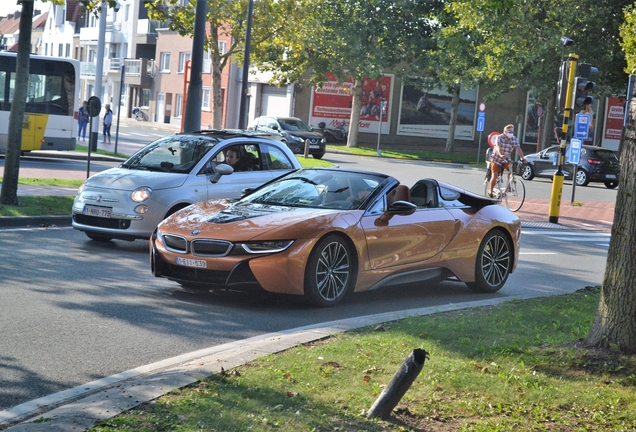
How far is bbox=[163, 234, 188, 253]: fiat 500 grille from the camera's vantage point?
30.6 feet

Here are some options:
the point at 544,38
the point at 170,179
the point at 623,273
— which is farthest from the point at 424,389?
the point at 544,38

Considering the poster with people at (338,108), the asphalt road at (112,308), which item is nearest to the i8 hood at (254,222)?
the asphalt road at (112,308)

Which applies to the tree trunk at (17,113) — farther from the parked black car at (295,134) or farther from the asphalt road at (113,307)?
the parked black car at (295,134)

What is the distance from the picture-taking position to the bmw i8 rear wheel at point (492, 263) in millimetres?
10992

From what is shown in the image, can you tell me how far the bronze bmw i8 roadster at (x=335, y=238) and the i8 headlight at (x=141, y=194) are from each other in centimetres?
216

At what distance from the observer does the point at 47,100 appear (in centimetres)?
2862

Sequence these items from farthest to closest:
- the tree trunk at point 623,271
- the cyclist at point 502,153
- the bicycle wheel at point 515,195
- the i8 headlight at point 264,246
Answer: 1. the bicycle wheel at point 515,195
2. the cyclist at point 502,153
3. the i8 headlight at point 264,246
4. the tree trunk at point 623,271

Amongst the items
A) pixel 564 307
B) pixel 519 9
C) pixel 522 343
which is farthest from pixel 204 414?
pixel 519 9

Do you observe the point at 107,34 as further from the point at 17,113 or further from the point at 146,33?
the point at 17,113

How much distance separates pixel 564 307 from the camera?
30.7ft

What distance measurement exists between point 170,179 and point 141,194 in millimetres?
520

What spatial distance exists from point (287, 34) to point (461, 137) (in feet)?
97.4

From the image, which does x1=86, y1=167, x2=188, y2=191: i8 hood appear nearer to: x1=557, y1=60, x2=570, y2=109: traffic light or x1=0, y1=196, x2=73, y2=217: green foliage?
x1=0, y1=196, x2=73, y2=217: green foliage

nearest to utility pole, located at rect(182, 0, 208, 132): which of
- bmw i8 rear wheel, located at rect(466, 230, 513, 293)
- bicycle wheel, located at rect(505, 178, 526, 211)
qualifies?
bicycle wheel, located at rect(505, 178, 526, 211)
